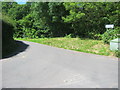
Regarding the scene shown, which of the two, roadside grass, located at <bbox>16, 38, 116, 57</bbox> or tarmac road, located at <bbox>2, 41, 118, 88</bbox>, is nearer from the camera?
tarmac road, located at <bbox>2, 41, 118, 88</bbox>

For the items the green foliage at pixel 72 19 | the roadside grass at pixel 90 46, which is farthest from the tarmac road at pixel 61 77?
the green foliage at pixel 72 19

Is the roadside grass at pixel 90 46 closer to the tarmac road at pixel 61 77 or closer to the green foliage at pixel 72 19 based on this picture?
the tarmac road at pixel 61 77

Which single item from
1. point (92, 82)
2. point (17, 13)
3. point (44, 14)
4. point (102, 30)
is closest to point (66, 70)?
point (92, 82)

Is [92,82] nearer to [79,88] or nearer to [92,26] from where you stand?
[79,88]

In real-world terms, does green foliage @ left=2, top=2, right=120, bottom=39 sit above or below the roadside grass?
above

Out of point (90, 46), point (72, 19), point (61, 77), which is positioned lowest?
point (61, 77)

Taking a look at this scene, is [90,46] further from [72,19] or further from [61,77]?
[72,19]

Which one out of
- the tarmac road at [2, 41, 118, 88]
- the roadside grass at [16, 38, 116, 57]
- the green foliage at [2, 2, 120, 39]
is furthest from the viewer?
the green foliage at [2, 2, 120, 39]

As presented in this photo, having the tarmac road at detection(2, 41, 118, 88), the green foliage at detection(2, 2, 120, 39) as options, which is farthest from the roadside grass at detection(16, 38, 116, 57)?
the green foliage at detection(2, 2, 120, 39)

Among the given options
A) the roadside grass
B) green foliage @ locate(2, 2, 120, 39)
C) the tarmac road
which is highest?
green foliage @ locate(2, 2, 120, 39)

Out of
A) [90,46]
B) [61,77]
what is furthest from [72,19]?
[61,77]

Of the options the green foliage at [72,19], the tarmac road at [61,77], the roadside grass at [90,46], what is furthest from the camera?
the green foliage at [72,19]

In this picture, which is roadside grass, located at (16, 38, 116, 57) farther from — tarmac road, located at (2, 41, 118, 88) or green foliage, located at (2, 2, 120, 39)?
green foliage, located at (2, 2, 120, 39)

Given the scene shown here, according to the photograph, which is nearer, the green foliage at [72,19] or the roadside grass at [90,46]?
the roadside grass at [90,46]
